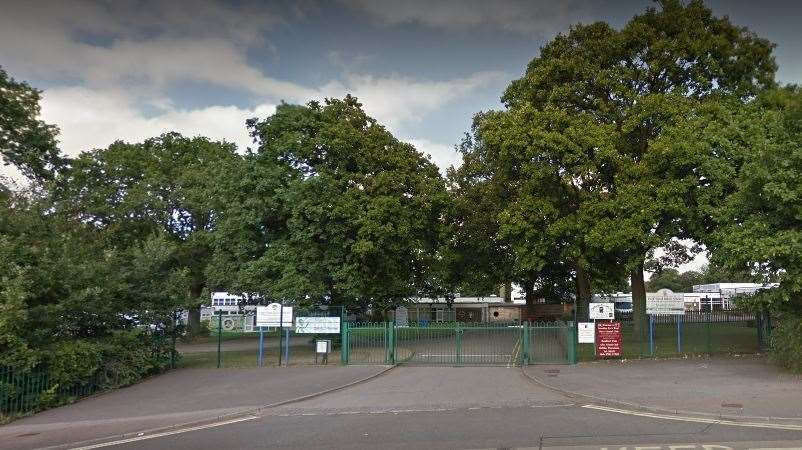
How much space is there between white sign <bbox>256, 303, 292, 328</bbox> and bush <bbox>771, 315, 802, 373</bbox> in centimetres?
1521

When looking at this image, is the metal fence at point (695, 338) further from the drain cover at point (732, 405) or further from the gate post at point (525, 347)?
the drain cover at point (732, 405)

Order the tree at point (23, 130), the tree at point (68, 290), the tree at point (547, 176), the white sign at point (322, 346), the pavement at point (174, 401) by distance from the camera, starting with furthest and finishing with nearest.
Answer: the tree at point (23, 130) → the tree at point (547, 176) → the white sign at point (322, 346) → the tree at point (68, 290) → the pavement at point (174, 401)

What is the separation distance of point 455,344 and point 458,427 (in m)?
10.2

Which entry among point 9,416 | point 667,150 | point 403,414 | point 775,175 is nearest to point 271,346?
point 9,416

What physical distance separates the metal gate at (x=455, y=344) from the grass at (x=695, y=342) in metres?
1.52

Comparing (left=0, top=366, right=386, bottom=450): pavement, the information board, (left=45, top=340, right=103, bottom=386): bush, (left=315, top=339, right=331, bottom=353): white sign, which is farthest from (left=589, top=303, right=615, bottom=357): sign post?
(left=45, top=340, right=103, bottom=386): bush

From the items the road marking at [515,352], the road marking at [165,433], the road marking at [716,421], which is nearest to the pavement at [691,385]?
the road marking at [716,421]

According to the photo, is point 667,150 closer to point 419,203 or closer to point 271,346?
point 419,203

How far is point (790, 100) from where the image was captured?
57.7ft

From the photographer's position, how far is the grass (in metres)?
21.0

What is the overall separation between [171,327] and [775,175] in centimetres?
1936

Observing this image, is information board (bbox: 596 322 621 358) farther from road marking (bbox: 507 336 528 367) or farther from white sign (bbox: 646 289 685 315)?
white sign (bbox: 646 289 685 315)

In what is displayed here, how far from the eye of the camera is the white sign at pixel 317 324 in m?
21.0

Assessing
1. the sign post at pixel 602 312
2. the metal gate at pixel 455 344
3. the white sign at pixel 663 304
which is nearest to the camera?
the metal gate at pixel 455 344
